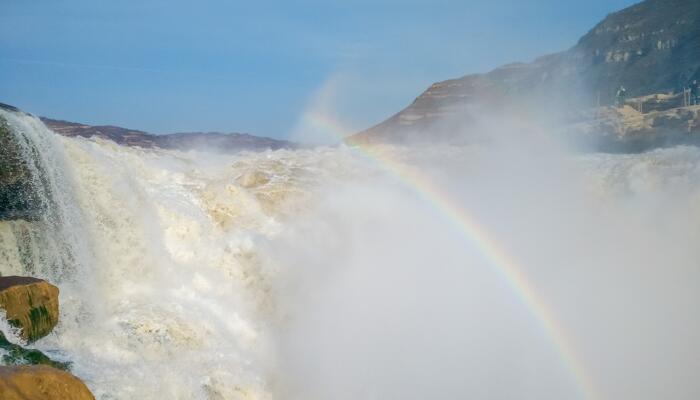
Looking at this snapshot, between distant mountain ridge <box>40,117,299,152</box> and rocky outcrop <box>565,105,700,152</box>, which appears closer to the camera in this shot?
rocky outcrop <box>565,105,700,152</box>

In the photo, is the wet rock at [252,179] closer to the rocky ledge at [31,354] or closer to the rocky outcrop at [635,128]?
the rocky ledge at [31,354]

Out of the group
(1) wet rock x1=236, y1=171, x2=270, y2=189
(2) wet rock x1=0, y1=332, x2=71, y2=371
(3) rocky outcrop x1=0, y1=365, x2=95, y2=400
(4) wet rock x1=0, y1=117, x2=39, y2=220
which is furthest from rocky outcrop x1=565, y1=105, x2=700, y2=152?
(3) rocky outcrop x1=0, y1=365, x2=95, y2=400

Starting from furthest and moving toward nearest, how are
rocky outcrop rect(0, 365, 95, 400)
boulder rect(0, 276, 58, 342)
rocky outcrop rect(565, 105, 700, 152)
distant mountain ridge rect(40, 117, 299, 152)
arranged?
1. distant mountain ridge rect(40, 117, 299, 152)
2. rocky outcrop rect(565, 105, 700, 152)
3. boulder rect(0, 276, 58, 342)
4. rocky outcrop rect(0, 365, 95, 400)

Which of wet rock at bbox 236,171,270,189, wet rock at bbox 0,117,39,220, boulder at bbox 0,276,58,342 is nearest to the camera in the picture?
boulder at bbox 0,276,58,342

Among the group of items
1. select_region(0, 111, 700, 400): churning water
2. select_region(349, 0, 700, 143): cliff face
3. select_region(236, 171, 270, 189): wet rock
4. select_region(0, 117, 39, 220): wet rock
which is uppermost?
select_region(349, 0, 700, 143): cliff face

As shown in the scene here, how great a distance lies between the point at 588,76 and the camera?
7500cm

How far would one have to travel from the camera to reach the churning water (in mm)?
9336

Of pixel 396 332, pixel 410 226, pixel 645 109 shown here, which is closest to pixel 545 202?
pixel 410 226

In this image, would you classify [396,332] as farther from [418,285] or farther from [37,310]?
[37,310]

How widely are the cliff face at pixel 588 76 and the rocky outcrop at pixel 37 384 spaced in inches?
2390

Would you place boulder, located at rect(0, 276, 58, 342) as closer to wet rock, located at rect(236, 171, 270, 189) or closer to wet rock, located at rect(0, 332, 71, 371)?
wet rock, located at rect(0, 332, 71, 371)

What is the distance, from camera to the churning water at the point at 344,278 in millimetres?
9336

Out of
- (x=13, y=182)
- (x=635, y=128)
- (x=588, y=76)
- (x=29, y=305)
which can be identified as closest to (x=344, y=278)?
(x=13, y=182)

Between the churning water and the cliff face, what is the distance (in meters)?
44.7
